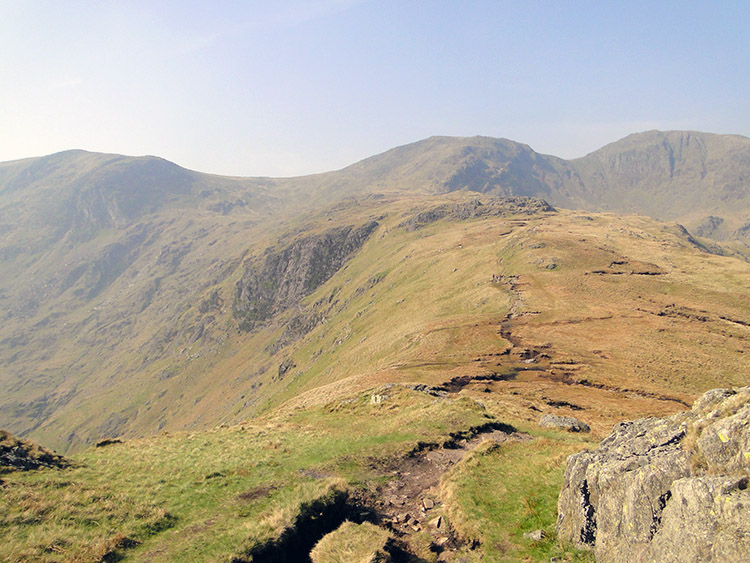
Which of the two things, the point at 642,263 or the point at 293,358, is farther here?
the point at 293,358

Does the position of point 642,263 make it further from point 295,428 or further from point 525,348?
point 295,428

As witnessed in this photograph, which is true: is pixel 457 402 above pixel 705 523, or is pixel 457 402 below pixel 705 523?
below

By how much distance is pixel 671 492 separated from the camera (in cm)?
1104

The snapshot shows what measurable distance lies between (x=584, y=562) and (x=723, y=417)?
6.28 meters

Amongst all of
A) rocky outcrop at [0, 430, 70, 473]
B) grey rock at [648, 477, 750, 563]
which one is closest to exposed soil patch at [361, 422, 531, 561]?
grey rock at [648, 477, 750, 563]

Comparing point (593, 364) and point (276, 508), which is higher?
point (276, 508)

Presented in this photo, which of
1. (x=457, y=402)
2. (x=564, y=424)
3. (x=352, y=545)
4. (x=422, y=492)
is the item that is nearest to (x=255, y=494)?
(x=352, y=545)

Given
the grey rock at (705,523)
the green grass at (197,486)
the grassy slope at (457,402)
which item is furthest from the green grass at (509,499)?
the green grass at (197,486)

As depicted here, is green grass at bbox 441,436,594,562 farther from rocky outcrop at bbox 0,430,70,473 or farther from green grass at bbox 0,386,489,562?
rocky outcrop at bbox 0,430,70,473

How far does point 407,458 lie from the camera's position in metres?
24.3

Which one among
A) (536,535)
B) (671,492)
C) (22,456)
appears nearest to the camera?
(671,492)

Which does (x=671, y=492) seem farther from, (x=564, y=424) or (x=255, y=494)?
(x=564, y=424)

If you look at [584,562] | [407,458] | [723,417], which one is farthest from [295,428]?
[723,417]

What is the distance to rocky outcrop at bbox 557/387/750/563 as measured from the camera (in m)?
9.61
